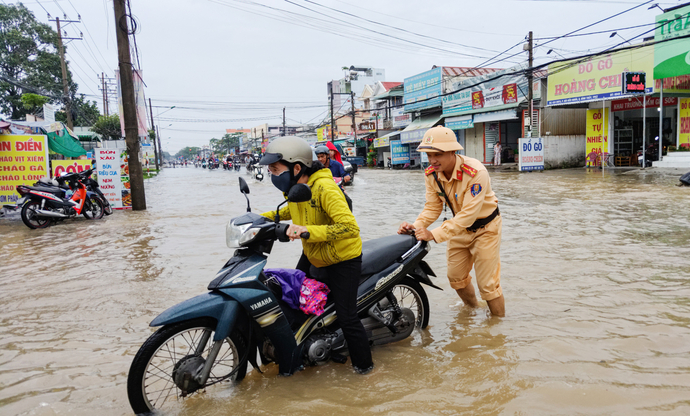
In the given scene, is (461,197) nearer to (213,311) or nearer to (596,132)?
(213,311)

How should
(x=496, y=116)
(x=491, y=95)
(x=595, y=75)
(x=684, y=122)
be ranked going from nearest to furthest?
(x=684, y=122) < (x=595, y=75) < (x=496, y=116) < (x=491, y=95)

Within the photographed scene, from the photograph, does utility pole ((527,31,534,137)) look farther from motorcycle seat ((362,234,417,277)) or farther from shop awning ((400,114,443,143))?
motorcycle seat ((362,234,417,277))

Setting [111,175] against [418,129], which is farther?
[418,129]

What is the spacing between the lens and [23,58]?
43.0 m

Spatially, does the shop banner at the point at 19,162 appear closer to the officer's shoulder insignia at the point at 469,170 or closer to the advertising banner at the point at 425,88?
the officer's shoulder insignia at the point at 469,170

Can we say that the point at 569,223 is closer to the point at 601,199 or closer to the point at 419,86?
the point at 601,199

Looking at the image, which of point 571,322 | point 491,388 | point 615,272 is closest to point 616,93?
point 615,272

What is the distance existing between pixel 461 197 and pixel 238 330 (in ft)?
6.50

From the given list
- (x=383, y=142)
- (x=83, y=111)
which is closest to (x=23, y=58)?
(x=83, y=111)

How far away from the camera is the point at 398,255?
11.9 ft

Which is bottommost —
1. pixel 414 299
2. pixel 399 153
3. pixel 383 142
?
pixel 414 299

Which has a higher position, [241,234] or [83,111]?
[83,111]

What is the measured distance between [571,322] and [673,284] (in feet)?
5.64

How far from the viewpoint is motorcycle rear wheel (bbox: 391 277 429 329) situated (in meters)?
3.87
